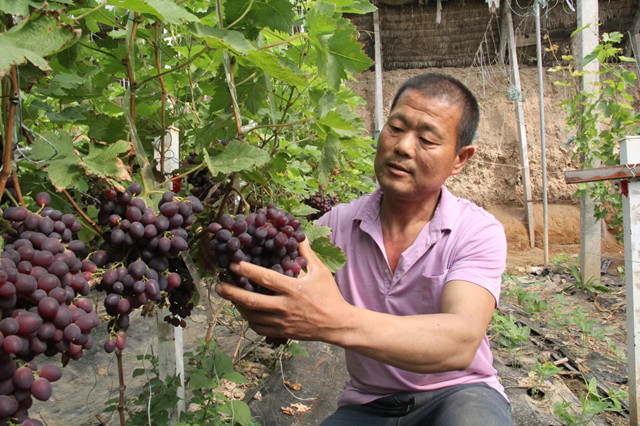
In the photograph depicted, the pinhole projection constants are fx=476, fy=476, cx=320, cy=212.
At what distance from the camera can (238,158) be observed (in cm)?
114

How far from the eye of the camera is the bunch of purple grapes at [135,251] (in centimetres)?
95

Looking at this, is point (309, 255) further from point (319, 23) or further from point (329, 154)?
point (319, 23)

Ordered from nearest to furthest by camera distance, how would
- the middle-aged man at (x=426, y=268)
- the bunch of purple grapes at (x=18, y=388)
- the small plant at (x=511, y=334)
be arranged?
the bunch of purple grapes at (x=18, y=388) < the middle-aged man at (x=426, y=268) < the small plant at (x=511, y=334)

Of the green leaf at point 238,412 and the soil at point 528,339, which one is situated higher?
the green leaf at point 238,412

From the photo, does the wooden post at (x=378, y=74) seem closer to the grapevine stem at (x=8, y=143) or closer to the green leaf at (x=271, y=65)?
the green leaf at (x=271, y=65)

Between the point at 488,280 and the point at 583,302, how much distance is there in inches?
213

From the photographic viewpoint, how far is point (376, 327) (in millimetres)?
1375

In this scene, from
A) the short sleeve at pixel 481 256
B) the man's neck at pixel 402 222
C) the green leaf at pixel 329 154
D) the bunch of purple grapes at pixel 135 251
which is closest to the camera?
the bunch of purple grapes at pixel 135 251

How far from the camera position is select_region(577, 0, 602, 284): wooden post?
20.1ft

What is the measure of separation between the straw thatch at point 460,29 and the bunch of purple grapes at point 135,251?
10.2 m

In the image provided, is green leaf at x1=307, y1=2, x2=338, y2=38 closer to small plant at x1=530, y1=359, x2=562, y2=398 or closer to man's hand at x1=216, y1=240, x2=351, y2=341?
man's hand at x1=216, y1=240, x2=351, y2=341

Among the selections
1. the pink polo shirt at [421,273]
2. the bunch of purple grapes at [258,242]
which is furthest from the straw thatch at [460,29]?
the bunch of purple grapes at [258,242]

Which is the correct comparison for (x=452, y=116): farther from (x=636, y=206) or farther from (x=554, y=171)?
(x=554, y=171)

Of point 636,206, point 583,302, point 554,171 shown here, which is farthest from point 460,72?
point 636,206
